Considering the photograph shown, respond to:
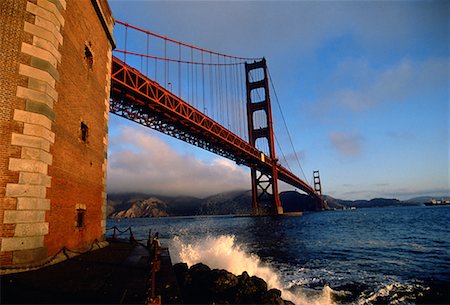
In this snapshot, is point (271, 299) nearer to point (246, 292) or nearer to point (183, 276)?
point (246, 292)

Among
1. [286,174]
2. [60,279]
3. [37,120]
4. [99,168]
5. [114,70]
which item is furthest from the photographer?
[286,174]

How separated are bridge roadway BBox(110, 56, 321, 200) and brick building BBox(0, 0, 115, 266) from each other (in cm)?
1496

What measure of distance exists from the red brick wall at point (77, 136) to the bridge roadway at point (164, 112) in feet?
42.3

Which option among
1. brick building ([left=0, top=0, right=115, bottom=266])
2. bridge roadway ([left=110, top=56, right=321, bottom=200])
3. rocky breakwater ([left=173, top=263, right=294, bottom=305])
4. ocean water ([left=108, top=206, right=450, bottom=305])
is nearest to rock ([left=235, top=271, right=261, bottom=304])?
rocky breakwater ([left=173, top=263, right=294, bottom=305])

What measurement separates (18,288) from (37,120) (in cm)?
394

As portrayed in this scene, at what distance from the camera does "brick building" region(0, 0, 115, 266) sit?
6328 millimetres

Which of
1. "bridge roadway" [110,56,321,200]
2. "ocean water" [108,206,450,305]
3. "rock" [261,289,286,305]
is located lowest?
"ocean water" [108,206,450,305]

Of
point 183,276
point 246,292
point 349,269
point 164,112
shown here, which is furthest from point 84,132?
point 164,112

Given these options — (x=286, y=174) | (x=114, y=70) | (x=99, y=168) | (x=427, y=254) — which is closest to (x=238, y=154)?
(x=286, y=174)

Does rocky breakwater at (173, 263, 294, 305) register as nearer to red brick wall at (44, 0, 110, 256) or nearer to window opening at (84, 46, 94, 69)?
red brick wall at (44, 0, 110, 256)

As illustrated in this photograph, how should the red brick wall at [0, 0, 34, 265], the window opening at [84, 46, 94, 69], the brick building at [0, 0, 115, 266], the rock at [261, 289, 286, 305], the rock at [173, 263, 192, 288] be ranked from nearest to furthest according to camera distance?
the red brick wall at [0, 0, 34, 265] < the brick building at [0, 0, 115, 266] < the rock at [261, 289, 286, 305] < the rock at [173, 263, 192, 288] < the window opening at [84, 46, 94, 69]

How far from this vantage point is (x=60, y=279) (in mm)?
5727

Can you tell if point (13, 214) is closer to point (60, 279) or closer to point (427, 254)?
point (60, 279)

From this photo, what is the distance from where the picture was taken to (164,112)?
30.3 metres
